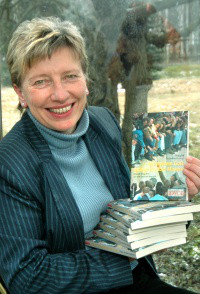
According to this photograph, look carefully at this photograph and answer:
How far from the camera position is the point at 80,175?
209cm

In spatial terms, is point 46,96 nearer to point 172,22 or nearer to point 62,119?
point 62,119

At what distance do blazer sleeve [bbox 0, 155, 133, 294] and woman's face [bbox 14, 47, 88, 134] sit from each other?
0.25m

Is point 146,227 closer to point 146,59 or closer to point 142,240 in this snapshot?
point 142,240

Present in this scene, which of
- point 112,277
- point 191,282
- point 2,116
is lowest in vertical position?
point 191,282

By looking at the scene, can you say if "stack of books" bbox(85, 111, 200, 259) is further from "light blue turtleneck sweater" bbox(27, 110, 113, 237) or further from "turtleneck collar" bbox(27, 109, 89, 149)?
"turtleneck collar" bbox(27, 109, 89, 149)

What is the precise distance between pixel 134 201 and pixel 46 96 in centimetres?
52

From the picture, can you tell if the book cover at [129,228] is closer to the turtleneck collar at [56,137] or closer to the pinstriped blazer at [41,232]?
the pinstriped blazer at [41,232]

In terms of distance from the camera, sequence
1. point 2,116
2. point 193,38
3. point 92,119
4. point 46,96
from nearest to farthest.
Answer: point 46,96 < point 92,119 < point 193,38 < point 2,116

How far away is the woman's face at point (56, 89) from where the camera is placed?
1.97 metres

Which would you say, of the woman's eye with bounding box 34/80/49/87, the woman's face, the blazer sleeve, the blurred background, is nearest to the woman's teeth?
the woman's face

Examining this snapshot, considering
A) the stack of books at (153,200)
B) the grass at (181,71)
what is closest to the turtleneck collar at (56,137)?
the stack of books at (153,200)

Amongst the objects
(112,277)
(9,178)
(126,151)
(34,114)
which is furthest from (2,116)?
(112,277)

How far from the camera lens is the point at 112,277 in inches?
73.0

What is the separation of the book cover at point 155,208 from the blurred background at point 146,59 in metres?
0.80
